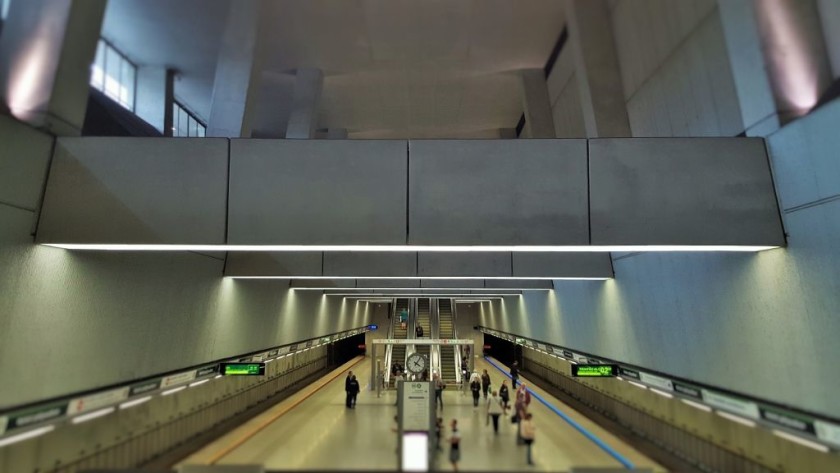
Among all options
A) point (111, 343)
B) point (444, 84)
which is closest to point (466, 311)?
point (444, 84)

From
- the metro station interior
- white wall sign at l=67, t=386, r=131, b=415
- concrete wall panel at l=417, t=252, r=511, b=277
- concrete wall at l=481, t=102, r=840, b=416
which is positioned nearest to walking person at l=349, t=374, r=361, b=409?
the metro station interior

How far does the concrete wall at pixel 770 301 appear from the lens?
20.6 ft

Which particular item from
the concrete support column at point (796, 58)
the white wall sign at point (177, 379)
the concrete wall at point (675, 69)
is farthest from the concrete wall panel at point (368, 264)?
the concrete support column at point (796, 58)

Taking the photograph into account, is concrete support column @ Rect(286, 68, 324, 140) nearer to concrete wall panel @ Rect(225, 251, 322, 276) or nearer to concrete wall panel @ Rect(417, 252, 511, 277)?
concrete wall panel @ Rect(225, 251, 322, 276)

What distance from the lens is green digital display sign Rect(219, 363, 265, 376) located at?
539 inches

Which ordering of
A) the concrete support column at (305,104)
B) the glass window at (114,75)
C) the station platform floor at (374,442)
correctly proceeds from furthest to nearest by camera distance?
the concrete support column at (305,104) < the glass window at (114,75) < the station platform floor at (374,442)

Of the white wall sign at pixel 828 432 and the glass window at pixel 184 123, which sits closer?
the white wall sign at pixel 828 432

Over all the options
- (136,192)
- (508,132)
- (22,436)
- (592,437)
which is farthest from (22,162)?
(508,132)

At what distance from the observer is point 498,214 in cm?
718

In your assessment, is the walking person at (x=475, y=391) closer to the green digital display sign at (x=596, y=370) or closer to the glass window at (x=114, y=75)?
the green digital display sign at (x=596, y=370)

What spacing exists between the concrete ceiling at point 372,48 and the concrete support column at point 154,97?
Answer: 63cm

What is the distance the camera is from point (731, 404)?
7.98 metres

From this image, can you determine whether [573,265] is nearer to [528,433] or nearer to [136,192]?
[528,433]

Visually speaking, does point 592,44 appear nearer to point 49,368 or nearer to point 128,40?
point 49,368
